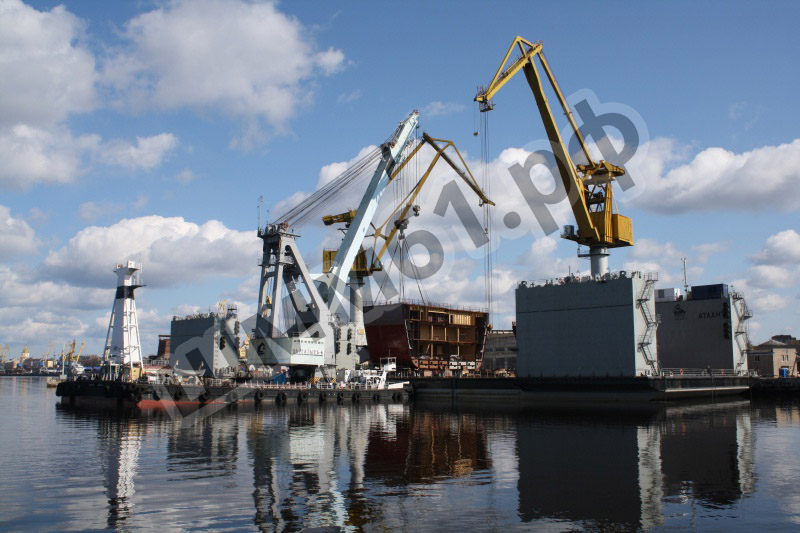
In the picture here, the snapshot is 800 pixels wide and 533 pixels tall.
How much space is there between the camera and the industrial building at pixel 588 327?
192 feet

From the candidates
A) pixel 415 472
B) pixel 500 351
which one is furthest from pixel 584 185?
pixel 500 351

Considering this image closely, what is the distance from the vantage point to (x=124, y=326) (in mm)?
64375

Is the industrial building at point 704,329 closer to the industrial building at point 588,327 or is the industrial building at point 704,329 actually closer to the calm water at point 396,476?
the industrial building at point 588,327

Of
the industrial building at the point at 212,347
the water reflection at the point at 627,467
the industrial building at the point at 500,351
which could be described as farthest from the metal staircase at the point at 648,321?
the industrial building at the point at 500,351

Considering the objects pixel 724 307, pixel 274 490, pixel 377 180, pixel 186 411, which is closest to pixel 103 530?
pixel 274 490

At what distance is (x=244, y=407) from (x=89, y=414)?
11966mm

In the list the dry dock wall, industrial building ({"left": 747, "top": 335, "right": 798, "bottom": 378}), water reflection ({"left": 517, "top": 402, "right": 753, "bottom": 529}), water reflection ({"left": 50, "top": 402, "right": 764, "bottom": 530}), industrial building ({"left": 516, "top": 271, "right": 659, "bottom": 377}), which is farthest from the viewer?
industrial building ({"left": 747, "top": 335, "right": 798, "bottom": 378})

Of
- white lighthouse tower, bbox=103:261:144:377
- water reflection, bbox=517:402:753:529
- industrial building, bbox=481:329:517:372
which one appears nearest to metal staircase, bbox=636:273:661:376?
water reflection, bbox=517:402:753:529

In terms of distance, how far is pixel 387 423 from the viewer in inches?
1722

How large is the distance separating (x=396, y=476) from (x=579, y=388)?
41.5m

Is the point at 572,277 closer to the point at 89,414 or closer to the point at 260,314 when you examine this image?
the point at 260,314

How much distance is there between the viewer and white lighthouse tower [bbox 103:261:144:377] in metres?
63.7

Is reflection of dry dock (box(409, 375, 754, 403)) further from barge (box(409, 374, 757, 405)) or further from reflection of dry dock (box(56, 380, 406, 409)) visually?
reflection of dry dock (box(56, 380, 406, 409))

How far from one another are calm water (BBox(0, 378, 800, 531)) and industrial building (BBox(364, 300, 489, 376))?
41675 millimetres
